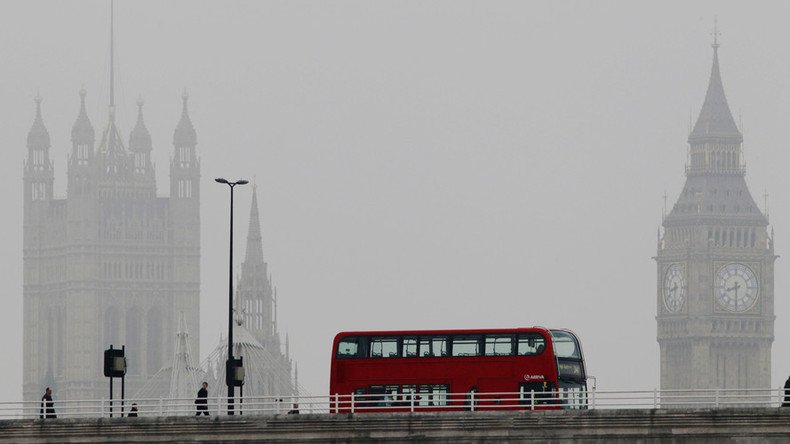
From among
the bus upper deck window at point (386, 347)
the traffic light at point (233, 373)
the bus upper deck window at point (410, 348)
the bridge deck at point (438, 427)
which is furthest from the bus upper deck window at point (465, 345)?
the bridge deck at point (438, 427)

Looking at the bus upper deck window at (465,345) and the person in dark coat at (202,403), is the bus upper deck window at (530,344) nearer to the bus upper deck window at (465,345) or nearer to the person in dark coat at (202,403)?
the bus upper deck window at (465,345)

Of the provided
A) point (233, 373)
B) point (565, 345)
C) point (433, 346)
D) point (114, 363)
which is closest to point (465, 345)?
point (433, 346)

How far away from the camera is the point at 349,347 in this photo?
102250 millimetres

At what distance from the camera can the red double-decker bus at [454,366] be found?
10019 centimetres

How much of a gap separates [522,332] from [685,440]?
9.91 metres

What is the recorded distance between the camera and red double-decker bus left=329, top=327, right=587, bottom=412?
329ft

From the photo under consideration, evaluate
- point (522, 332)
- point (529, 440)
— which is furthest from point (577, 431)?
point (522, 332)

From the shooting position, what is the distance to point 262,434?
92688mm

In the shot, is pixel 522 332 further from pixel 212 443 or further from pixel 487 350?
pixel 212 443

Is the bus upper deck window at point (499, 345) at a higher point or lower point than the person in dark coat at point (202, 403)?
higher

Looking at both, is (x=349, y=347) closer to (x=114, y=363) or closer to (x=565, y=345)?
(x=565, y=345)

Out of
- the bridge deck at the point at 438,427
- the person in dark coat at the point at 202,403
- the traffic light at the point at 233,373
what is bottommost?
the bridge deck at the point at 438,427

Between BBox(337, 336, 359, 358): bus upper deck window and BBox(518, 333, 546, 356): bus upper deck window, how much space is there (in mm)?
5418

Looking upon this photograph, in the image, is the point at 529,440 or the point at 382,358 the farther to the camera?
the point at 382,358
